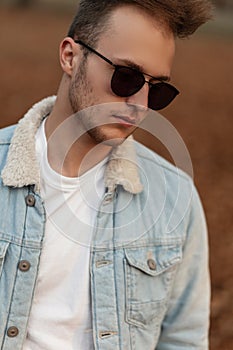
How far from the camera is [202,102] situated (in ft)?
43.5

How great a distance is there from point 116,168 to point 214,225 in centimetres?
429

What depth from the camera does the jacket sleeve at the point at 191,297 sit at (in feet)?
9.69

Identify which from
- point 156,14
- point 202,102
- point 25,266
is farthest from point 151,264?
point 202,102

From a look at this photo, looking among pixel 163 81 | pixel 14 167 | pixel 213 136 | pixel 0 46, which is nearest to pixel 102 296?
pixel 14 167

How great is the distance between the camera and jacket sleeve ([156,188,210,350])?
295 centimetres

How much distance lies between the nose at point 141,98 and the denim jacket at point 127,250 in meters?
0.26

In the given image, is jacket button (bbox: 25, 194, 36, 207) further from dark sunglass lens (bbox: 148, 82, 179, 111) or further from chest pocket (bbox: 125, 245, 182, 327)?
dark sunglass lens (bbox: 148, 82, 179, 111)

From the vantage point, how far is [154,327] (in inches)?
114

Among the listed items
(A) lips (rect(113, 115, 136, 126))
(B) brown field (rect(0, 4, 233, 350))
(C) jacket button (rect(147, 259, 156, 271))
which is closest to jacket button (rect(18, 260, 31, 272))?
(C) jacket button (rect(147, 259, 156, 271))

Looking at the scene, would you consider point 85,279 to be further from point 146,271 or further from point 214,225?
point 214,225

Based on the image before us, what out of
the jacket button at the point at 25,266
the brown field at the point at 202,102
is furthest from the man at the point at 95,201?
the brown field at the point at 202,102

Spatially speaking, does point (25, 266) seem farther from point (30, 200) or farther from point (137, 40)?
point (137, 40)

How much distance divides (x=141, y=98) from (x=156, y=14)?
29 cm

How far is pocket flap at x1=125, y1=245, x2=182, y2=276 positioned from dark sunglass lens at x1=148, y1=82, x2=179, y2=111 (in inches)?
21.1
